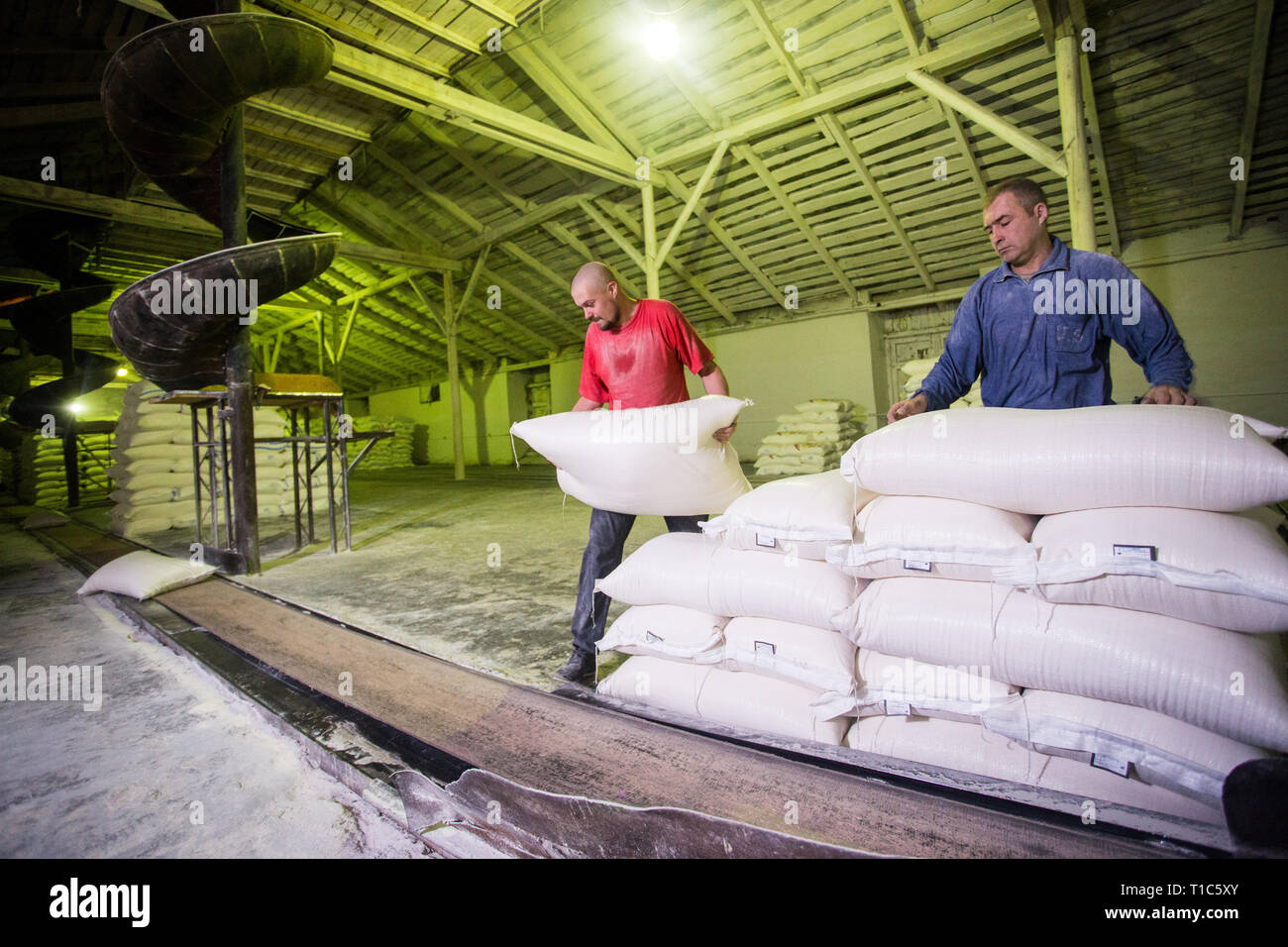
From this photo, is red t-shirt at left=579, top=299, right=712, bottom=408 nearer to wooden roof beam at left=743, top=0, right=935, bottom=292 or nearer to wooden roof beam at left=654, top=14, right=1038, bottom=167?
wooden roof beam at left=743, top=0, right=935, bottom=292

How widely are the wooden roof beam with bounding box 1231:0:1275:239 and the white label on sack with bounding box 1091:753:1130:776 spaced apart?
24.0 ft

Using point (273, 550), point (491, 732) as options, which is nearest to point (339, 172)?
point (273, 550)

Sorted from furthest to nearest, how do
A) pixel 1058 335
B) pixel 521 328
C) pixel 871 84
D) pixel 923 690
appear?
1. pixel 521 328
2. pixel 871 84
3. pixel 1058 335
4. pixel 923 690

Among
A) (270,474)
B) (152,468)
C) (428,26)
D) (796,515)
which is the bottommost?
(796,515)

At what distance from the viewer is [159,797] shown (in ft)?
4.66

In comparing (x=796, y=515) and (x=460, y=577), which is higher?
(x=796, y=515)

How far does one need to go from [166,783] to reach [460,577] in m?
2.27


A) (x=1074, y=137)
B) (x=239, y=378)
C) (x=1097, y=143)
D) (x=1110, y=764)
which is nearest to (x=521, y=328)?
(x=239, y=378)

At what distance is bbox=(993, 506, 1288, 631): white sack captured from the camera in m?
1.12

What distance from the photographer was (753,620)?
1755 mm

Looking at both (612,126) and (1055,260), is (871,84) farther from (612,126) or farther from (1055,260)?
(1055,260)

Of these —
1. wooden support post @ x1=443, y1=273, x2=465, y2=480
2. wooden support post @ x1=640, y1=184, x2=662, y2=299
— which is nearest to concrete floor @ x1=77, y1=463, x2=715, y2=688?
wooden support post @ x1=640, y1=184, x2=662, y2=299

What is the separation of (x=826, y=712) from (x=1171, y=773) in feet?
2.19
